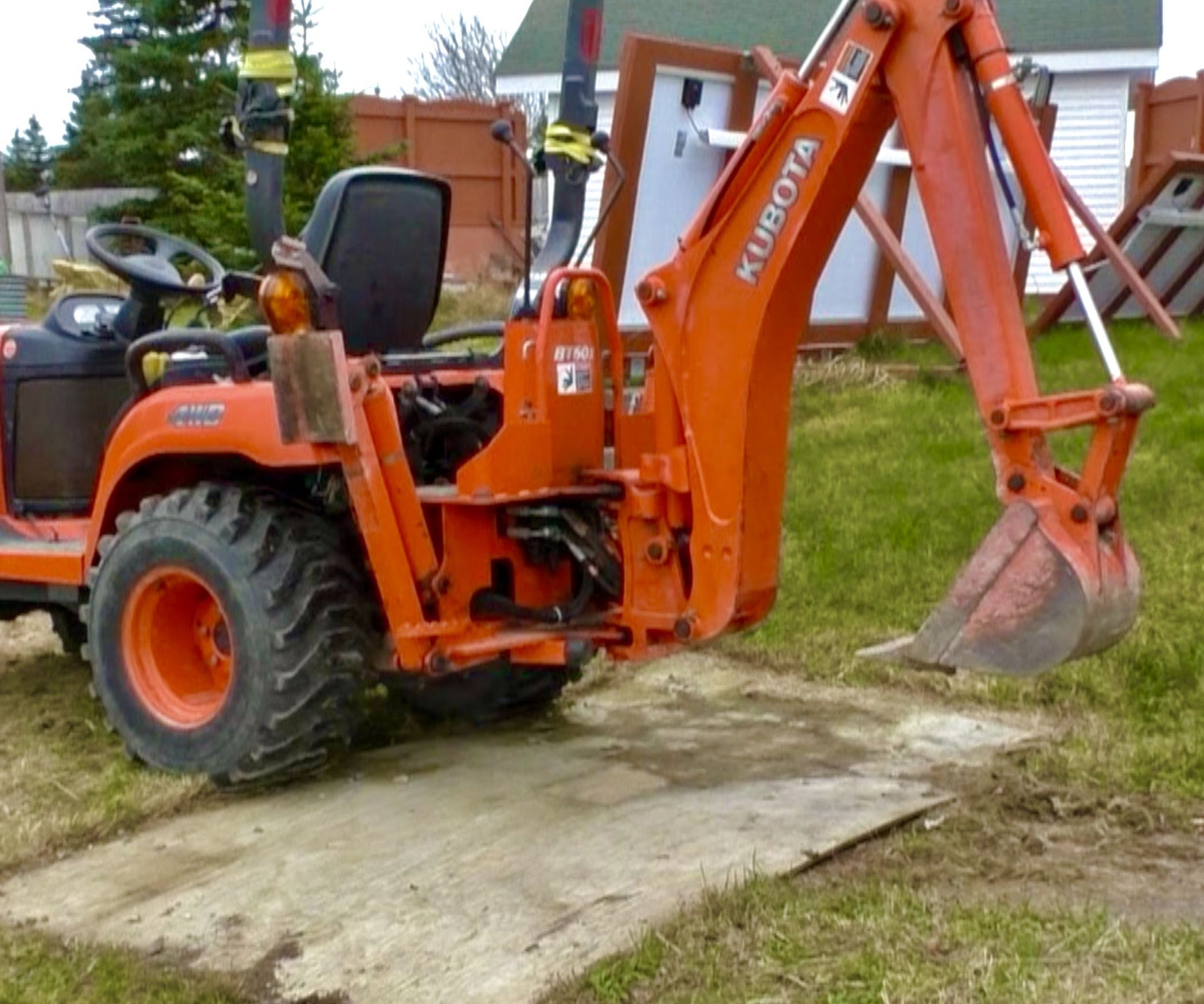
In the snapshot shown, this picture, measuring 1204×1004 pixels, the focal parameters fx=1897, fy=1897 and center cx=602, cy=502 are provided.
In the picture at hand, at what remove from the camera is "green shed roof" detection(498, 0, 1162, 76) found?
2275 centimetres

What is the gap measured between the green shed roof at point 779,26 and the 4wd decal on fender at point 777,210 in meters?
17.9

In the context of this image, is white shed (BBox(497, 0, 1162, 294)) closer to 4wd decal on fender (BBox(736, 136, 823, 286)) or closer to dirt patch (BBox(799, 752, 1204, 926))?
4wd decal on fender (BBox(736, 136, 823, 286))

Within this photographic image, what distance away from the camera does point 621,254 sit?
34.3 ft

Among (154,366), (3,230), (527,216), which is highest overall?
(3,230)

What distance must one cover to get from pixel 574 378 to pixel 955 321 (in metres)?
1.16

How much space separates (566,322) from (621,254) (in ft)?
17.8

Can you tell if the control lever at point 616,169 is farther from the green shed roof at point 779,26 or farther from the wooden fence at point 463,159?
the green shed roof at point 779,26

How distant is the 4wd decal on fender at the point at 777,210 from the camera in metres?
4.57

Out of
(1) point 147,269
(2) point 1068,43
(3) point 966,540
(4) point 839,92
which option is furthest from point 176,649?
(2) point 1068,43

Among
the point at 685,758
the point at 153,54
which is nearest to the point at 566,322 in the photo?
the point at 685,758

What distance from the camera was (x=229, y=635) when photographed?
17.9ft

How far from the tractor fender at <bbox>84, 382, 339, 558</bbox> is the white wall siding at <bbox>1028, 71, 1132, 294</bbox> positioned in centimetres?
1865

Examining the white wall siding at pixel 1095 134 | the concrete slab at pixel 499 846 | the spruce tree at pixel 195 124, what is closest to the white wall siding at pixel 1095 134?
the white wall siding at pixel 1095 134

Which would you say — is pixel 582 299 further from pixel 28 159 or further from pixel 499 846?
pixel 28 159
